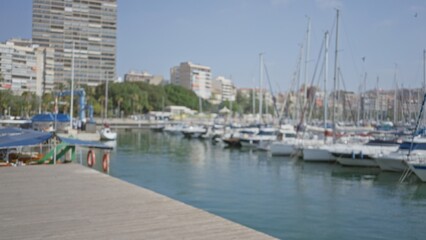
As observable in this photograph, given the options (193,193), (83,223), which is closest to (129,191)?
(83,223)

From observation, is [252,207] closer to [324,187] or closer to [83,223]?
[324,187]

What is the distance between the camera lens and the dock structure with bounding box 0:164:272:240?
9.66 metres

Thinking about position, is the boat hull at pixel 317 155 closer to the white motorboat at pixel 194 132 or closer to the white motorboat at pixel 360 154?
the white motorboat at pixel 360 154

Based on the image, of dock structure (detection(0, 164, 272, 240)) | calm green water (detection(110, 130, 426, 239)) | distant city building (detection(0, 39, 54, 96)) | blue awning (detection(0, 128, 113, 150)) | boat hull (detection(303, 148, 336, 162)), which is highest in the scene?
distant city building (detection(0, 39, 54, 96))

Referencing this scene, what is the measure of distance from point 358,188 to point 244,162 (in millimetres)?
15174

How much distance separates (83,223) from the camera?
417 inches

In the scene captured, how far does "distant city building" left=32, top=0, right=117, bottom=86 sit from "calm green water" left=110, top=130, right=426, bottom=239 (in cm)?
13232

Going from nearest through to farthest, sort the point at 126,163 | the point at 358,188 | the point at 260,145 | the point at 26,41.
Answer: the point at 358,188 → the point at 126,163 → the point at 260,145 → the point at 26,41

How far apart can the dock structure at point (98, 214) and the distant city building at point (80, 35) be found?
497 feet

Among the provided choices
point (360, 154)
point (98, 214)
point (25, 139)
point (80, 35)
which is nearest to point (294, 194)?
point (25, 139)

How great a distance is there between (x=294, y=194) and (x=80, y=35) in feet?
515

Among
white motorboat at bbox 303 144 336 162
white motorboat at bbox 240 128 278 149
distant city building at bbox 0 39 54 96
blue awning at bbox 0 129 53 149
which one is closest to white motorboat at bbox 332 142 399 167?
white motorboat at bbox 303 144 336 162

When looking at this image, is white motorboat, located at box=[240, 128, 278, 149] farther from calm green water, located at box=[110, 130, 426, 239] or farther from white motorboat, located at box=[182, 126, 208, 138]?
white motorboat, located at box=[182, 126, 208, 138]

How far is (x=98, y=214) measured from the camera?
1148cm
